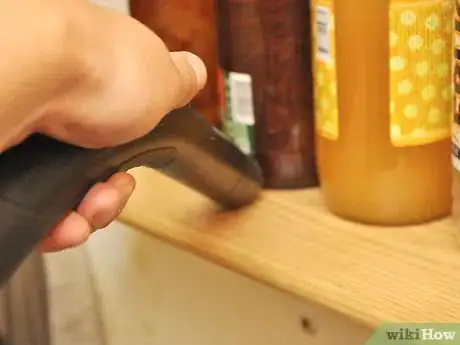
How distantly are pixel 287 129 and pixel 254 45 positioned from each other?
0.05 metres

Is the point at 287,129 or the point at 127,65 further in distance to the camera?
the point at 287,129

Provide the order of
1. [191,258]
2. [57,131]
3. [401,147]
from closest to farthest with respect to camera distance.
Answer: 1. [57,131]
2. [401,147]
3. [191,258]

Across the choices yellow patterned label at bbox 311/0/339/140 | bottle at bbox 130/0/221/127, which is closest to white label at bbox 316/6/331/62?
yellow patterned label at bbox 311/0/339/140

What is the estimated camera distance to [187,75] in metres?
0.43

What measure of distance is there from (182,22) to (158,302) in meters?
0.21

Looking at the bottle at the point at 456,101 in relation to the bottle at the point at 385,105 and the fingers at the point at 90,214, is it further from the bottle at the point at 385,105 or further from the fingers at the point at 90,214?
the fingers at the point at 90,214

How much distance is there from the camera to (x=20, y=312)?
2.09 ft

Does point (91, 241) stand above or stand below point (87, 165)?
below

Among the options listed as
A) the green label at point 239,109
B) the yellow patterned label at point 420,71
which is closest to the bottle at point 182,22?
the green label at point 239,109

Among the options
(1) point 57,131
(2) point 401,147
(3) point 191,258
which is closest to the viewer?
(1) point 57,131

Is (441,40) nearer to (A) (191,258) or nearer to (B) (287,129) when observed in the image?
(B) (287,129)

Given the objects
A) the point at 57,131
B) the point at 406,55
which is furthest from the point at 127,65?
the point at 406,55

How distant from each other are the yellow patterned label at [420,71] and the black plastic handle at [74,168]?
10cm

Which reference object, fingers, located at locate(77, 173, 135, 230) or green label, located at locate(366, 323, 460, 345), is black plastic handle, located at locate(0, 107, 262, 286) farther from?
green label, located at locate(366, 323, 460, 345)
